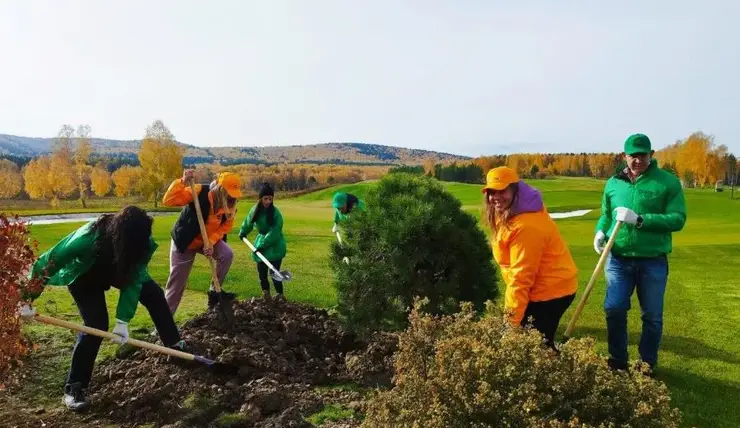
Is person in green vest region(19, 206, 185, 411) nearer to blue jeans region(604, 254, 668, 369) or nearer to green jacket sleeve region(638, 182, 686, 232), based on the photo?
blue jeans region(604, 254, 668, 369)

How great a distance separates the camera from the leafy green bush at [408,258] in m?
5.49

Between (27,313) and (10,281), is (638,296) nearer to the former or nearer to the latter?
(10,281)

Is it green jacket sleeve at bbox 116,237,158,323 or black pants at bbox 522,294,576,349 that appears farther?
green jacket sleeve at bbox 116,237,158,323

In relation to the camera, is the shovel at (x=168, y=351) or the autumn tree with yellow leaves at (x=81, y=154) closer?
the shovel at (x=168, y=351)

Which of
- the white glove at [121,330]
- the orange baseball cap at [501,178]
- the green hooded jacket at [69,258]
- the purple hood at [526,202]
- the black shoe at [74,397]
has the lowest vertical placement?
the black shoe at [74,397]

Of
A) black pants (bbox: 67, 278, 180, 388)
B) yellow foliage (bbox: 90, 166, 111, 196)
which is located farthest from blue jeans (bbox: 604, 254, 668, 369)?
yellow foliage (bbox: 90, 166, 111, 196)

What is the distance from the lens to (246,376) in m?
5.28

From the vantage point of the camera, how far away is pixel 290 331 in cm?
652

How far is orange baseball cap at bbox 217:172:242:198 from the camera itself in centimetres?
708

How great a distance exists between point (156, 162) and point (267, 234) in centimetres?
5228

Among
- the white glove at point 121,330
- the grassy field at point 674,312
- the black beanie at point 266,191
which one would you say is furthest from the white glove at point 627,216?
the black beanie at point 266,191

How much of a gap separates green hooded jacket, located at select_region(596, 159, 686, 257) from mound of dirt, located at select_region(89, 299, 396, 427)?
2.72m

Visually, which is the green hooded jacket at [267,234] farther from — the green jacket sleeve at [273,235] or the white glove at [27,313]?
the white glove at [27,313]

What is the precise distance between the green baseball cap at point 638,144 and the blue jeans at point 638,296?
1121mm
